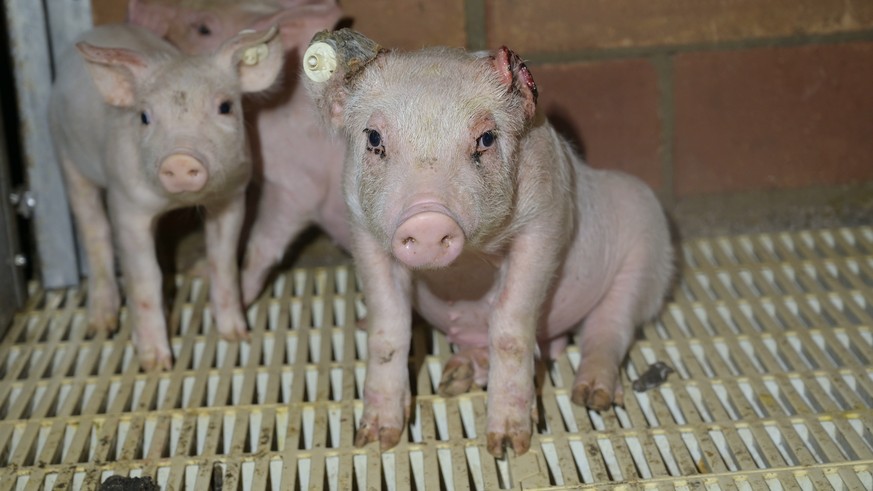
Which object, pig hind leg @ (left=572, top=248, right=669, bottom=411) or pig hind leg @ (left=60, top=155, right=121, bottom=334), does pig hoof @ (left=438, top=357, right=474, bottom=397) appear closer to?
pig hind leg @ (left=572, top=248, right=669, bottom=411)

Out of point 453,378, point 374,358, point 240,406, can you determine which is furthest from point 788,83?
point 240,406

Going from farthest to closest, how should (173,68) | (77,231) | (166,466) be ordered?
(77,231) < (173,68) < (166,466)

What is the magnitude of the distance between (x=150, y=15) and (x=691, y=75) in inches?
62.0

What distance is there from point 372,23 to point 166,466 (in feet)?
4.83

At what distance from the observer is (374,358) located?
92.7 inches

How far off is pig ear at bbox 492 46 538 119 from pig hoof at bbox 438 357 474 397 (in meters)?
0.70

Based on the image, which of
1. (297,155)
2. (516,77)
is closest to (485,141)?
(516,77)

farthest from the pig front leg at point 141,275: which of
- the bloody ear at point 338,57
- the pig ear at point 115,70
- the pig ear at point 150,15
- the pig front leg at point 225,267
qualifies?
the bloody ear at point 338,57

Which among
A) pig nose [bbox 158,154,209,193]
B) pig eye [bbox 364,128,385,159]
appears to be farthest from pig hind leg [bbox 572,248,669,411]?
pig nose [bbox 158,154,209,193]

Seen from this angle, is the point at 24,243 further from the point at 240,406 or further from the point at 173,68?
the point at 240,406

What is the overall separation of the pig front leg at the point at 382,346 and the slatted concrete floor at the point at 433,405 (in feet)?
0.18

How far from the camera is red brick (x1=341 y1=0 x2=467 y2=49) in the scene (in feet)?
10.5

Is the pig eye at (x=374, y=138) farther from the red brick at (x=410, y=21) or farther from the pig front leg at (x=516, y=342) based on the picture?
the red brick at (x=410, y=21)

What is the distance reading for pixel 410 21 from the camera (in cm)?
321
